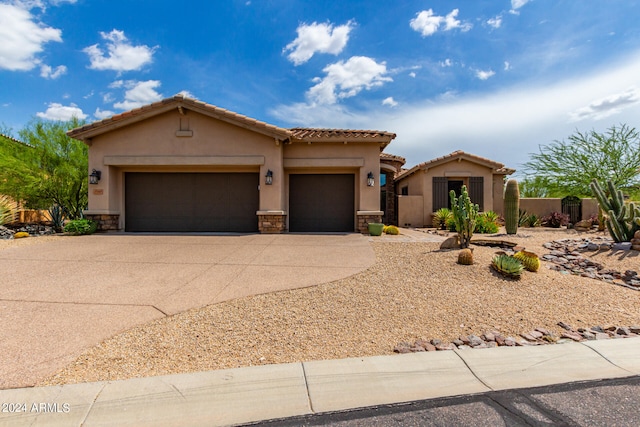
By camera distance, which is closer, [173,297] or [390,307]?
[390,307]

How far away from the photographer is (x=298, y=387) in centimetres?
277

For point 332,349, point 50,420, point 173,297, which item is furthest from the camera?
point 173,297

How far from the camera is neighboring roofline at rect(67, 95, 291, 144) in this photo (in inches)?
458

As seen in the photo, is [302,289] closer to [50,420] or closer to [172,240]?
[50,420]

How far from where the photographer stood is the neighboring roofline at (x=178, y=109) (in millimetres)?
11625

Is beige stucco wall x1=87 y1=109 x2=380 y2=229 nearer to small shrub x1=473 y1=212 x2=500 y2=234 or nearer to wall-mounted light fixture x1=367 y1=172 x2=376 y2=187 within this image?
wall-mounted light fixture x1=367 y1=172 x2=376 y2=187

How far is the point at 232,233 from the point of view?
482 inches

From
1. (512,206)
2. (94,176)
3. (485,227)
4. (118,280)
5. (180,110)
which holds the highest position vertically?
(180,110)

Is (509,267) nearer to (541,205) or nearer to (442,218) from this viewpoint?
(442,218)

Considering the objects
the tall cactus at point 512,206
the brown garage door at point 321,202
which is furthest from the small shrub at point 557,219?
the brown garage door at point 321,202

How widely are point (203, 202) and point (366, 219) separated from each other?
662cm

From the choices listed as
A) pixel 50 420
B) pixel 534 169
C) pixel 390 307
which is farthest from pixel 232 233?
pixel 534 169

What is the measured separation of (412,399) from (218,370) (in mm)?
1787

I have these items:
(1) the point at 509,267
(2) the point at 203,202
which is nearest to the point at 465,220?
(1) the point at 509,267
